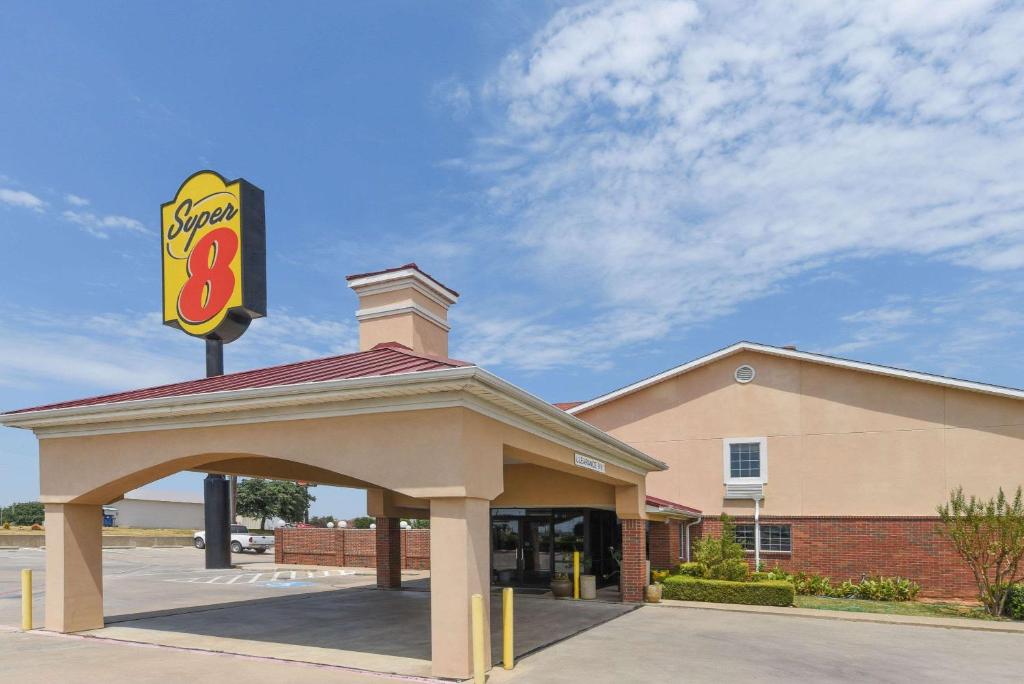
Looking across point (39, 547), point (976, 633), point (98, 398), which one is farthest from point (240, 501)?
point (976, 633)

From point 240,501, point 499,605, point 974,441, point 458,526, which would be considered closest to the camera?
point 458,526

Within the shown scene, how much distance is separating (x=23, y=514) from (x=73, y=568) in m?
73.6

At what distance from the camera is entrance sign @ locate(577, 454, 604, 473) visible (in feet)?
54.3

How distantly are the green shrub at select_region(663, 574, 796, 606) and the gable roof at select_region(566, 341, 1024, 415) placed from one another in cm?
771

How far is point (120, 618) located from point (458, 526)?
1022cm

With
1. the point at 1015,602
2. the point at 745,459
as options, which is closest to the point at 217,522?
the point at 745,459

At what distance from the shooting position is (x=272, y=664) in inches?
486

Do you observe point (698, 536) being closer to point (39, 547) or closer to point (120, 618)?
point (120, 618)

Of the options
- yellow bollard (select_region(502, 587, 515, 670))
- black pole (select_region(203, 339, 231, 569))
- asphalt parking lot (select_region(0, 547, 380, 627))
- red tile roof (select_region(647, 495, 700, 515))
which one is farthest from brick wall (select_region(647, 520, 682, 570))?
black pole (select_region(203, 339, 231, 569))

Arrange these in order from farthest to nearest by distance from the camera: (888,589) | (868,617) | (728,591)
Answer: (888,589)
(728,591)
(868,617)

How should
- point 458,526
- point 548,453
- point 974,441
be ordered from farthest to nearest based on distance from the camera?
point 974,441
point 548,453
point 458,526

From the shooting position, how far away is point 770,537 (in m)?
25.9

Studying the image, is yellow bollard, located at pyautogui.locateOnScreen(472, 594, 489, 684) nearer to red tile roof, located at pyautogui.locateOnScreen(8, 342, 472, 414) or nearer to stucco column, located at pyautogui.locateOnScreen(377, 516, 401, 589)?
red tile roof, located at pyautogui.locateOnScreen(8, 342, 472, 414)

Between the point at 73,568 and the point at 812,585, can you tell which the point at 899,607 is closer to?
the point at 812,585
